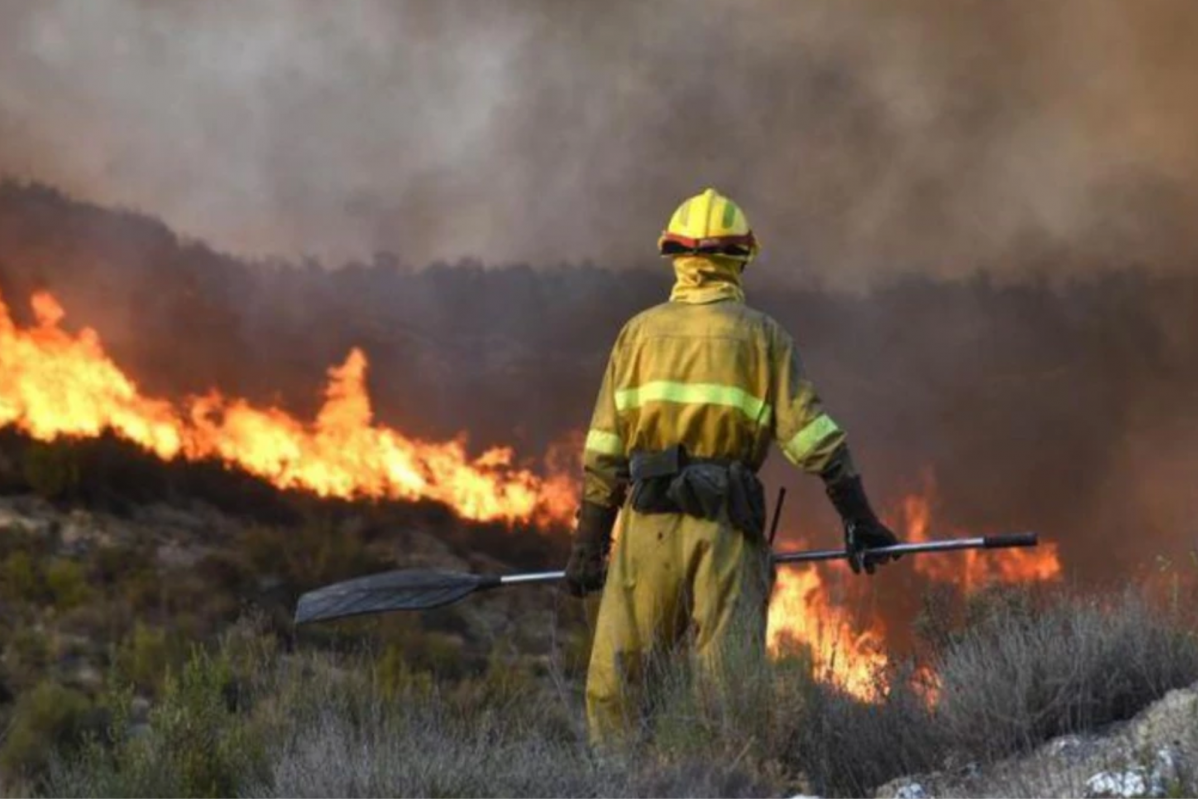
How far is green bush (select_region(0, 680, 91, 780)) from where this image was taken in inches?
658

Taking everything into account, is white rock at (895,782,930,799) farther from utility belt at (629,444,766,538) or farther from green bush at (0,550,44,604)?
green bush at (0,550,44,604)

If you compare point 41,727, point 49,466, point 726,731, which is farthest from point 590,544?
point 49,466

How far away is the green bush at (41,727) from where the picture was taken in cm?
1672

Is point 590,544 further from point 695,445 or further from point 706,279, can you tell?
point 706,279

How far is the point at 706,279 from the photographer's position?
826 cm

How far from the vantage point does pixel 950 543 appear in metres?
8.50

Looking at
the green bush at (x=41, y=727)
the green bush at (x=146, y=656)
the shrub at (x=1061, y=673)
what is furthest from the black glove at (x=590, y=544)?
the green bush at (x=146, y=656)

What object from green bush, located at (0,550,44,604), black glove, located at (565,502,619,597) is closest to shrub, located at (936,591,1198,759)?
black glove, located at (565,502,619,597)

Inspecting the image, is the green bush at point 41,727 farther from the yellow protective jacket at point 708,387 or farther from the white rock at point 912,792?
the white rock at point 912,792

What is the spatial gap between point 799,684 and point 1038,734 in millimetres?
966

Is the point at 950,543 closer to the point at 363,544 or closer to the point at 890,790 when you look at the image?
the point at 890,790

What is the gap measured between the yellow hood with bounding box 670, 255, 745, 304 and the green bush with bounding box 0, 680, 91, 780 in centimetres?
965

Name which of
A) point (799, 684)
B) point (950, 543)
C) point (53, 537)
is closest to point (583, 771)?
point (799, 684)

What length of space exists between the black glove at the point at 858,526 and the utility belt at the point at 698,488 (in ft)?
1.08
